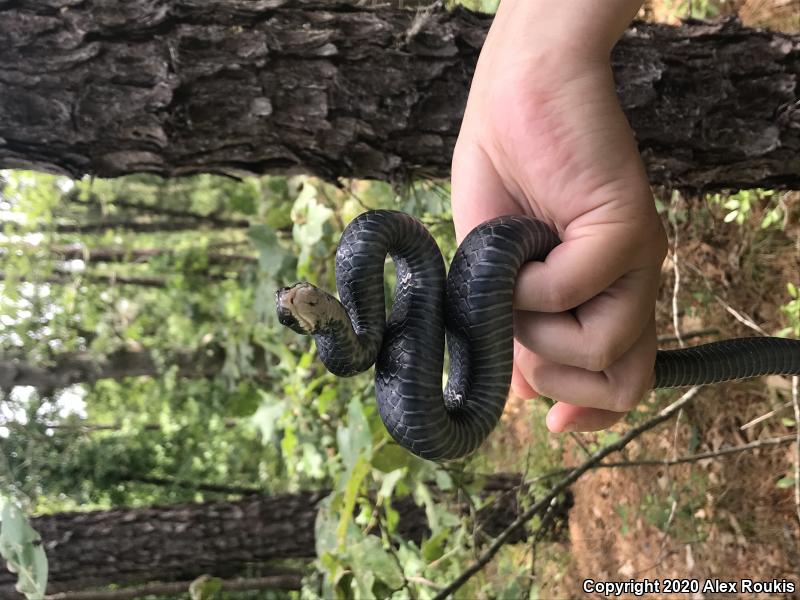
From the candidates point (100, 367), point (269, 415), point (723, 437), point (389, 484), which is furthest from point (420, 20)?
point (100, 367)

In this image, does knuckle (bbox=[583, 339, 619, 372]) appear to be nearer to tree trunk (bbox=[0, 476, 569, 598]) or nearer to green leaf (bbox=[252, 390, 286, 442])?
green leaf (bbox=[252, 390, 286, 442])

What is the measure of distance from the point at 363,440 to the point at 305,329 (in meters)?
1.12

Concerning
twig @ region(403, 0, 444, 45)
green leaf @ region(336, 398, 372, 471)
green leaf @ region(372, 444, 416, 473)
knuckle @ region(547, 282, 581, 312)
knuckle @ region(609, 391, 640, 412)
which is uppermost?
twig @ region(403, 0, 444, 45)

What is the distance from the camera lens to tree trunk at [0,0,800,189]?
69.8 inches

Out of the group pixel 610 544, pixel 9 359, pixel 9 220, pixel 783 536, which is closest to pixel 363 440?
pixel 783 536

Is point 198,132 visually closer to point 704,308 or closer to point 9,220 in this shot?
point 704,308

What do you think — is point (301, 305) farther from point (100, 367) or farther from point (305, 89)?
point (100, 367)

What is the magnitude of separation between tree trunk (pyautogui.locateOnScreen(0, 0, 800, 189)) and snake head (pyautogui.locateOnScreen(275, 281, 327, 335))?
106 cm

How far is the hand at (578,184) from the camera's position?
3.76 ft

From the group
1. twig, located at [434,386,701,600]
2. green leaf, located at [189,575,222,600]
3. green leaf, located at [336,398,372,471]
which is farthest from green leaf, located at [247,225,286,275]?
twig, located at [434,386,701,600]

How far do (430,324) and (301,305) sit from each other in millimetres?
296

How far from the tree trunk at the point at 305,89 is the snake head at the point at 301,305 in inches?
41.6

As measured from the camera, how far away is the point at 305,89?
1890mm

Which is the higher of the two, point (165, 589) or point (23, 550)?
point (23, 550)
